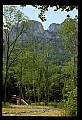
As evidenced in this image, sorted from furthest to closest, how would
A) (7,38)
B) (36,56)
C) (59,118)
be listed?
(36,56) < (7,38) < (59,118)

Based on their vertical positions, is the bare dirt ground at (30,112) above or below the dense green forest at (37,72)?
below

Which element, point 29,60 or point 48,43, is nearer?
point 29,60

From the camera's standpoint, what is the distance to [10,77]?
21.2 metres

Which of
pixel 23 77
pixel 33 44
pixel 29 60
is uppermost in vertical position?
pixel 33 44

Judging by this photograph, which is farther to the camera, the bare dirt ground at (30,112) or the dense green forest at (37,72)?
the dense green forest at (37,72)

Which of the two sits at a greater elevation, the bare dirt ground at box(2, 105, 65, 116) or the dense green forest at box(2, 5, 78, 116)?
the dense green forest at box(2, 5, 78, 116)

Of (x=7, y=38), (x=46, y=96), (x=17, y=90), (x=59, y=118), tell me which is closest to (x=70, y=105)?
(x=59, y=118)

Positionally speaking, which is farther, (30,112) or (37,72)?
(37,72)

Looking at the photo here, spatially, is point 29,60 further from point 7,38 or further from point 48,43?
point 7,38

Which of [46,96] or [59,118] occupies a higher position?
[59,118]

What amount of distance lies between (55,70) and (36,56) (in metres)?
2.06

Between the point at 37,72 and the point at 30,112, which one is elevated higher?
the point at 37,72

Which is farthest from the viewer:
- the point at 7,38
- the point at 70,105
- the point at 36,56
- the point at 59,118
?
the point at 36,56

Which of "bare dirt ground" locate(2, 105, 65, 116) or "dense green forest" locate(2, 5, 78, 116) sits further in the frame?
"dense green forest" locate(2, 5, 78, 116)
